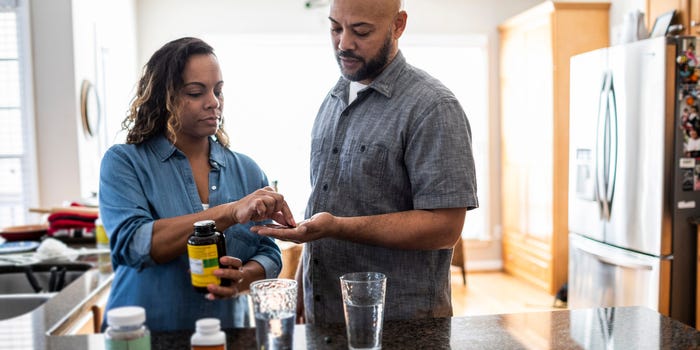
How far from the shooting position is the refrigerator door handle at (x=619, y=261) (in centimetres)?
340

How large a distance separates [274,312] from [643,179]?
9.67 feet

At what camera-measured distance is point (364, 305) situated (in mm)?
1061

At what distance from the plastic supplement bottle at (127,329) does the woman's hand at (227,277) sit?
0.69ft

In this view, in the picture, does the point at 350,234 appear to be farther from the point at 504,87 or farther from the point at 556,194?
the point at 504,87

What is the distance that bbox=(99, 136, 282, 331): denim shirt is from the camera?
4.52ft

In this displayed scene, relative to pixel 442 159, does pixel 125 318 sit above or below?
below

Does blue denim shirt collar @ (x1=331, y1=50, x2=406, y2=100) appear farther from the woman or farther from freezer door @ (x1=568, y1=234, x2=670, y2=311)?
freezer door @ (x1=568, y1=234, x2=670, y2=311)

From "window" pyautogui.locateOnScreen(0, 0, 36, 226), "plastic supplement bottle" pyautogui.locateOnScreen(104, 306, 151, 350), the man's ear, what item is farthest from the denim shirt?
"window" pyautogui.locateOnScreen(0, 0, 36, 226)

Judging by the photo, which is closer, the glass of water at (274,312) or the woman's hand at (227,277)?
the glass of water at (274,312)

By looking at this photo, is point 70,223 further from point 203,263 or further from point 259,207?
point 203,263

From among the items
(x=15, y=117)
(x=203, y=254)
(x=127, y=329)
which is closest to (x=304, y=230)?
(x=203, y=254)

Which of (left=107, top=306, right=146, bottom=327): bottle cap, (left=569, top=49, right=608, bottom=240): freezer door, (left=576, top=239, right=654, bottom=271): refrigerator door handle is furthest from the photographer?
(left=569, top=49, right=608, bottom=240): freezer door

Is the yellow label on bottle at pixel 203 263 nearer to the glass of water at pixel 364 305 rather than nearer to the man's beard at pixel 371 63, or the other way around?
the glass of water at pixel 364 305

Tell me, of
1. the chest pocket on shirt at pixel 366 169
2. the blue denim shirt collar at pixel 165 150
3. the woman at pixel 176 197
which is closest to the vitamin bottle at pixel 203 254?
the woman at pixel 176 197
